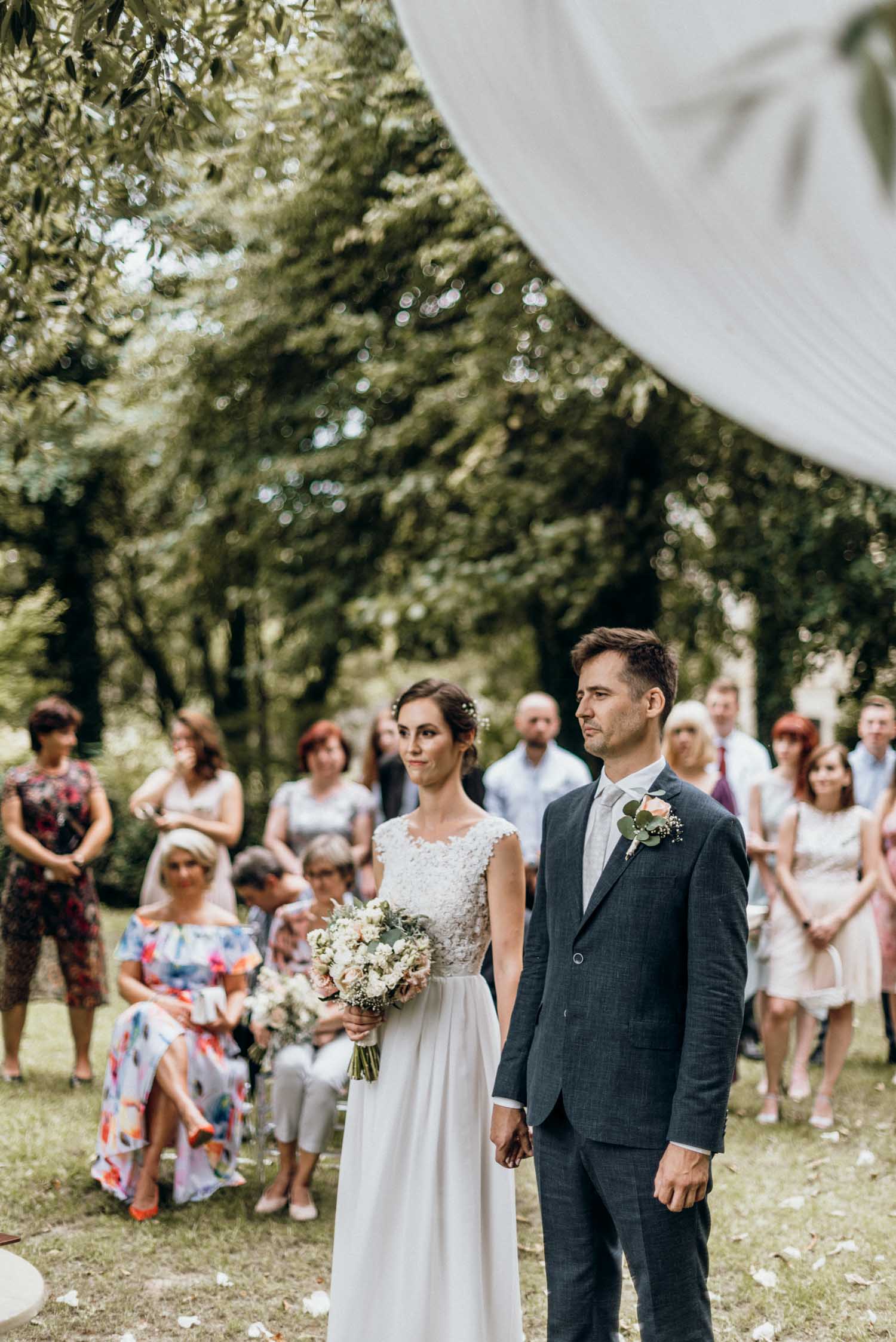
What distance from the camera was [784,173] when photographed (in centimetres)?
161

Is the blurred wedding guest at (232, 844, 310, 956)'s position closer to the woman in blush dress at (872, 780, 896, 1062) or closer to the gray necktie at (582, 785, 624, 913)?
the gray necktie at (582, 785, 624, 913)

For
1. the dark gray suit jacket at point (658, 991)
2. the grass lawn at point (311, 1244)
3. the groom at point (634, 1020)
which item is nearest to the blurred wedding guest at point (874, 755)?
the grass lawn at point (311, 1244)

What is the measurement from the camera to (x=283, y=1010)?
18.4 feet

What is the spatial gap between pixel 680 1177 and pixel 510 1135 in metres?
0.62

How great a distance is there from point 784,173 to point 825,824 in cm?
605

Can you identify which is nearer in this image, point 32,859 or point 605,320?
point 605,320

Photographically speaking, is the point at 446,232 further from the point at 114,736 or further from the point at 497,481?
the point at 114,736

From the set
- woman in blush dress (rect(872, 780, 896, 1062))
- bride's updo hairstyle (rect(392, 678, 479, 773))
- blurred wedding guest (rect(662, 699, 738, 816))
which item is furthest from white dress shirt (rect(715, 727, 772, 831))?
bride's updo hairstyle (rect(392, 678, 479, 773))

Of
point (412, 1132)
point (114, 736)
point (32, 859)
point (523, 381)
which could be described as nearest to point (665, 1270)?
point (412, 1132)

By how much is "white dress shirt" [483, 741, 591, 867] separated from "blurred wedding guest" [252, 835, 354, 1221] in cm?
248

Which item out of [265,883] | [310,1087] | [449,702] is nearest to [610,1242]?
[449,702]

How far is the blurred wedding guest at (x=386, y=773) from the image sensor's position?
323 inches

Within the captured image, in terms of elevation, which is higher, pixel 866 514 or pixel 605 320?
pixel 866 514

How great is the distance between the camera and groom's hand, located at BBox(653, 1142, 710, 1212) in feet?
8.98
